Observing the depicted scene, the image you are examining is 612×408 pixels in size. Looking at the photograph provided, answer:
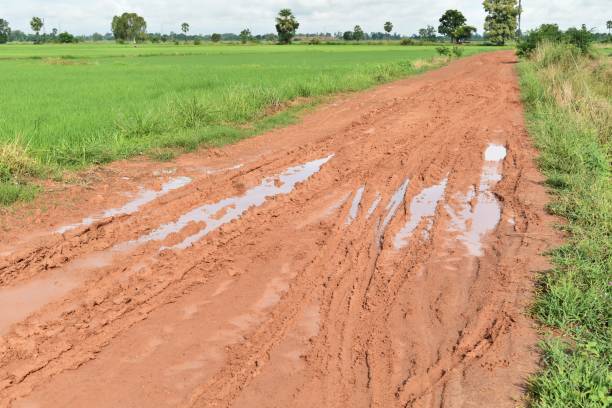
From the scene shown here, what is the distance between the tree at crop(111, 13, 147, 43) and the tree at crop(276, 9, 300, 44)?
29.5m

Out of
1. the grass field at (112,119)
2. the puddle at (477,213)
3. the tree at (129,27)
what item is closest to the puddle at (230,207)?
the grass field at (112,119)

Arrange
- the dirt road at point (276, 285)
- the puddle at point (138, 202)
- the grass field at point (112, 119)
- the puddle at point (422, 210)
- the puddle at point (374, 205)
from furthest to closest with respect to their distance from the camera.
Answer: the grass field at point (112, 119) < the puddle at point (374, 205) < the puddle at point (138, 202) < the puddle at point (422, 210) < the dirt road at point (276, 285)

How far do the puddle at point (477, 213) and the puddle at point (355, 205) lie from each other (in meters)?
1.18

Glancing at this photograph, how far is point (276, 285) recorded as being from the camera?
504 centimetres

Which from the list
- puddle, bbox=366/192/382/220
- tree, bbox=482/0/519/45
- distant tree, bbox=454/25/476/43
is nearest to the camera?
puddle, bbox=366/192/382/220

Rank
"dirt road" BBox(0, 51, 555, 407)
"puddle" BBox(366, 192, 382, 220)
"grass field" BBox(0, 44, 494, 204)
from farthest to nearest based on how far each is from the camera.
A: 1. "grass field" BBox(0, 44, 494, 204)
2. "puddle" BBox(366, 192, 382, 220)
3. "dirt road" BBox(0, 51, 555, 407)

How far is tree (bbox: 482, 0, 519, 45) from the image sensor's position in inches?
3388

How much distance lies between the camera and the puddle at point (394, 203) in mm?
6672

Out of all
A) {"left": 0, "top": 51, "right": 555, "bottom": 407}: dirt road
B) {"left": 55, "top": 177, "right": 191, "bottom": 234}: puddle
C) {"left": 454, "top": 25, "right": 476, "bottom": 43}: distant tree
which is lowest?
{"left": 0, "top": 51, "right": 555, "bottom": 407}: dirt road

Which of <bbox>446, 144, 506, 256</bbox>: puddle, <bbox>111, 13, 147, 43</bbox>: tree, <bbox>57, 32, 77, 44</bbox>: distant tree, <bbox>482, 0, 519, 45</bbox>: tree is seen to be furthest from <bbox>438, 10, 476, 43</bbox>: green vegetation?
<bbox>446, 144, 506, 256</bbox>: puddle

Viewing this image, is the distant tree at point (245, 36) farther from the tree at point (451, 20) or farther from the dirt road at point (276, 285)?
the dirt road at point (276, 285)

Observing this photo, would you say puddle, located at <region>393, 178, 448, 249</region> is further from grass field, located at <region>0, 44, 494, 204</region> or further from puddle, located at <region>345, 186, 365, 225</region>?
grass field, located at <region>0, 44, 494, 204</region>

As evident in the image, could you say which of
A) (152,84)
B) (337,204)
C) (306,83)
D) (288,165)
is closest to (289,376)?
(337,204)

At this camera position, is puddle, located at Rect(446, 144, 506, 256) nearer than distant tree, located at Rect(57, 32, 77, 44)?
Yes
